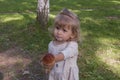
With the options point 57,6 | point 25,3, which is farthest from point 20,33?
point 25,3

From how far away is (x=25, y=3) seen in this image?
16031 mm

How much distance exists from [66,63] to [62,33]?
0.41 meters

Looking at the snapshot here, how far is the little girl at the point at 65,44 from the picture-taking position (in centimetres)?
347

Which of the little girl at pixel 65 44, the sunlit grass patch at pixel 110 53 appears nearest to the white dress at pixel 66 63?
the little girl at pixel 65 44

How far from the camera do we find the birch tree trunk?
27.9 ft

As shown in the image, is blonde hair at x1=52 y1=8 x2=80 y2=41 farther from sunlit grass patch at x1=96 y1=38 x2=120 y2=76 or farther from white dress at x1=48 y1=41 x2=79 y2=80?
sunlit grass patch at x1=96 y1=38 x2=120 y2=76

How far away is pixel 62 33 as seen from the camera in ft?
11.5

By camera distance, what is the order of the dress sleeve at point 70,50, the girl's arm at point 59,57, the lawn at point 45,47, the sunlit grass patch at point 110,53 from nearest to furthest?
the girl's arm at point 59,57
the dress sleeve at point 70,50
the lawn at point 45,47
the sunlit grass patch at point 110,53

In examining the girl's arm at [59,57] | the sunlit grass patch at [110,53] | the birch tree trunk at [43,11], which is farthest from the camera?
the birch tree trunk at [43,11]

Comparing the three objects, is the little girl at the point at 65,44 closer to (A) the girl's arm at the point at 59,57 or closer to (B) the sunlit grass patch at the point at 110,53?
(A) the girl's arm at the point at 59,57

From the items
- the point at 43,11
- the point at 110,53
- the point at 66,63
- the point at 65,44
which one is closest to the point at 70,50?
the point at 65,44

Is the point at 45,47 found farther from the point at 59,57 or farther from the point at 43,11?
the point at 59,57

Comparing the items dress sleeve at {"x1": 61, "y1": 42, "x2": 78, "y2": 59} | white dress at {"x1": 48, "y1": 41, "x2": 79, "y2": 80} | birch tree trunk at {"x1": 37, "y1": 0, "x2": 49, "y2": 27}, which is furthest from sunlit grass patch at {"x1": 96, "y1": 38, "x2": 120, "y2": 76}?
dress sleeve at {"x1": 61, "y1": 42, "x2": 78, "y2": 59}

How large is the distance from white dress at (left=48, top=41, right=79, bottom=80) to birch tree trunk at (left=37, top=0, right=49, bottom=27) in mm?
4945
